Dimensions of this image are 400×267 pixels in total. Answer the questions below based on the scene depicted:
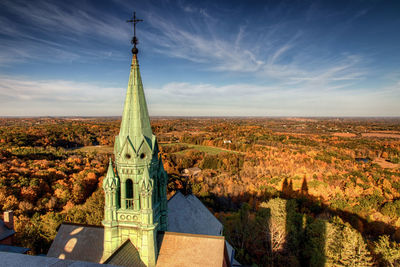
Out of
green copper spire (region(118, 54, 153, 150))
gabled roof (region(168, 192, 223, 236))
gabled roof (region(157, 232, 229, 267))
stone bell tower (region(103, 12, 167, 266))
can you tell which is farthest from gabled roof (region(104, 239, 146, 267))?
gabled roof (region(168, 192, 223, 236))

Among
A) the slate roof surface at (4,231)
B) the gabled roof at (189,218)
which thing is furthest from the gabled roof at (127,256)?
Answer: the slate roof surface at (4,231)

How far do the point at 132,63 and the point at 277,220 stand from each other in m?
29.8

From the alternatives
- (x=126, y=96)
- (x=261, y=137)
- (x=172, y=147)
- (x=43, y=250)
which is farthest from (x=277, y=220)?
(x=261, y=137)

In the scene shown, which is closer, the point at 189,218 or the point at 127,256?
the point at 127,256

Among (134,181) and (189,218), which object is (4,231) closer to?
(189,218)

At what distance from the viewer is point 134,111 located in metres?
12.1

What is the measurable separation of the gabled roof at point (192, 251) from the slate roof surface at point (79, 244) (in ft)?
14.3

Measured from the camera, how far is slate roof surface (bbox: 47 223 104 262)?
13383mm

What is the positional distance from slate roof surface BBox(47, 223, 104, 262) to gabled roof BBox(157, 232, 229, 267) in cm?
436

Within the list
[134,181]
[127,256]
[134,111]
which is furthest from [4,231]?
[134,111]

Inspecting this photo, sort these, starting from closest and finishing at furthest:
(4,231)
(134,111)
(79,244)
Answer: (134,111) → (79,244) → (4,231)

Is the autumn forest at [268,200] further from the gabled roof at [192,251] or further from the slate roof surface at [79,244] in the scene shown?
A: the gabled roof at [192,251]

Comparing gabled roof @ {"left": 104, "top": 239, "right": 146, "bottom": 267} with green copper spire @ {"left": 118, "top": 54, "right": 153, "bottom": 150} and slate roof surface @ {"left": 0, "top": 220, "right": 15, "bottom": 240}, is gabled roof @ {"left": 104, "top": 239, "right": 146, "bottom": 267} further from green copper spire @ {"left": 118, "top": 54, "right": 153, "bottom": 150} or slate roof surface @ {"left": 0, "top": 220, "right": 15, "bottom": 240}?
slate roof surface @ {"left": 0, "top": 220, "right": 15, "bottom": 240}

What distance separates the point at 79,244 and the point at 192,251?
302 inches
